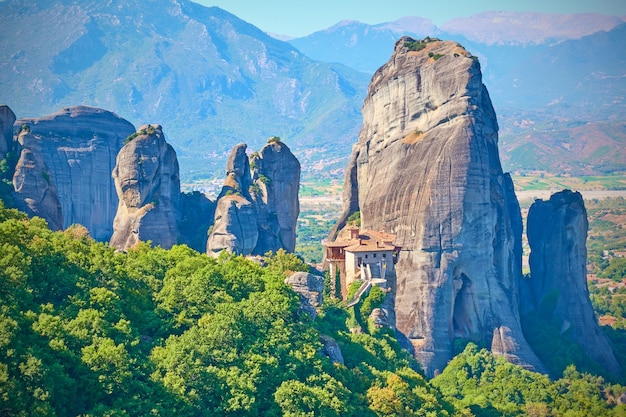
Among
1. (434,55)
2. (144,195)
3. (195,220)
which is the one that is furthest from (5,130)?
(434,55)

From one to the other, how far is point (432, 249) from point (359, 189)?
17544mm

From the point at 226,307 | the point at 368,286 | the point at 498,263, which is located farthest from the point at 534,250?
the point at 226,307

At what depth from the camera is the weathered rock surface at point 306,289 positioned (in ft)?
194

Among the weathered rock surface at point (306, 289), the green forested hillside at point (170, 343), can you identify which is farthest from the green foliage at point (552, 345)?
the weathered rock surface at point (306, 289)

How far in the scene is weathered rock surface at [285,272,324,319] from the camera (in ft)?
194

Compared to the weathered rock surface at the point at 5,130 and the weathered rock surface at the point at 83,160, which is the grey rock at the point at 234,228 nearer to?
the weathered rock surface at the point at 83,160

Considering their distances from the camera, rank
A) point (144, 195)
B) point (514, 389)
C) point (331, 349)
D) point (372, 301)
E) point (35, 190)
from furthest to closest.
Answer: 1. point (144, 195)
2. point (514, 389)
3. point (35, 190)
4. point (372, 301)
5. point (331, 349)

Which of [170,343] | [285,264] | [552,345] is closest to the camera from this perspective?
[170,343]

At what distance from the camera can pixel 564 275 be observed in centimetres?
9700

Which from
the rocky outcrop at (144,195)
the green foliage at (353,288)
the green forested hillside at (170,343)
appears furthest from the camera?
the rocky outcrop at (144,195)

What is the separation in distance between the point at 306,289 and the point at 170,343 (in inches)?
497

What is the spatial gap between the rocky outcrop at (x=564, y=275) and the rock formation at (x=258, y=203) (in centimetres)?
2277

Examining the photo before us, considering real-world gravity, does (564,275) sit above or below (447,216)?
below

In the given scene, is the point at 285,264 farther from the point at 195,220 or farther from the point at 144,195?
the point at 195,220
